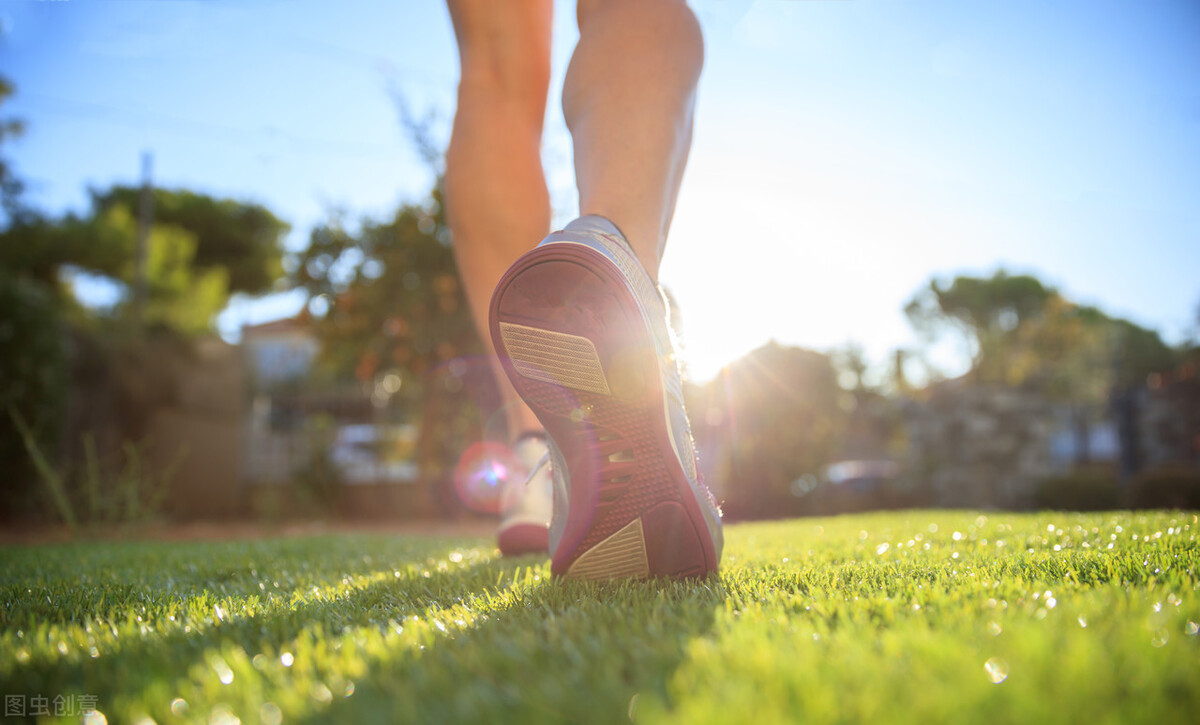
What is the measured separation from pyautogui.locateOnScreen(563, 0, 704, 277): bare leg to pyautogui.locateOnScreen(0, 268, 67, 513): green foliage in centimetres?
743

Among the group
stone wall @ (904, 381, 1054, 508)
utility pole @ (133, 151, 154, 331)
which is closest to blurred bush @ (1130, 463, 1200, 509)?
stone wall @ (904, 381, 1054, 508)

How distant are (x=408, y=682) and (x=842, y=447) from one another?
28.8 ft

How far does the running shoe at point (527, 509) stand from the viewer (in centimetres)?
174

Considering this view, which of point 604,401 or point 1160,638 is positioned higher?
point 604,401

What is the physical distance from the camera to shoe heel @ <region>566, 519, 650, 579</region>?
1151 mm

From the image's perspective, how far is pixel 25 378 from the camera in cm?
695

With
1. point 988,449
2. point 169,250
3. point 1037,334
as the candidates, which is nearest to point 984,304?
point 1037,334

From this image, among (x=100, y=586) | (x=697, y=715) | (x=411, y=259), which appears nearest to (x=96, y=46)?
(x=100, y=586)

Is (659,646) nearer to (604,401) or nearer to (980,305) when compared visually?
(604,401)

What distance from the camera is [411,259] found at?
7719 mm

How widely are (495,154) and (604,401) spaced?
0.88m

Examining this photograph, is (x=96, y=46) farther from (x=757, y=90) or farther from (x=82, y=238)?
(x=82, y=238)

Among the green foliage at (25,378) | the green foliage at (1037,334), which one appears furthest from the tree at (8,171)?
the green foliage at (1037,334)

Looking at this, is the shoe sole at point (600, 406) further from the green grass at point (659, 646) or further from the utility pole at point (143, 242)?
the utility pole at point (143, 242)
